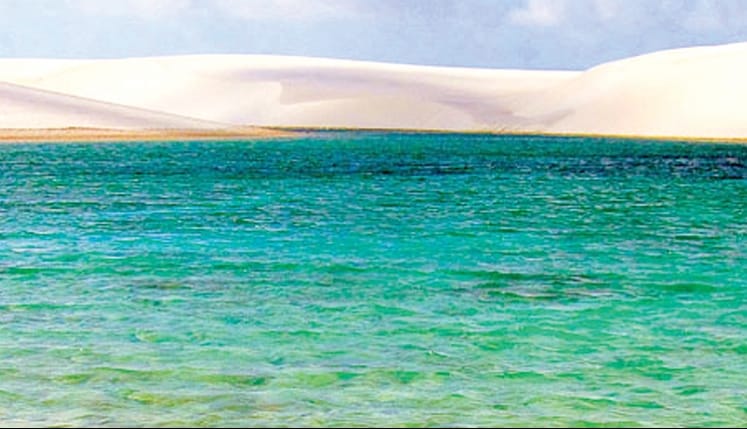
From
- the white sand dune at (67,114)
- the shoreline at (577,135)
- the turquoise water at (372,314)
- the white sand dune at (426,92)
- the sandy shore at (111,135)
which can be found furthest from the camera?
the white sand dune at (426,92)

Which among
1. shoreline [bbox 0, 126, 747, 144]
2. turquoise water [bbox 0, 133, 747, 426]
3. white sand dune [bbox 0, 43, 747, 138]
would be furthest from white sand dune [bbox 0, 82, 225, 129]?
turquoise water [bbox 0, 133, 747, 426]

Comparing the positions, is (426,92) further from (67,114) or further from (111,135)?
(111,135)

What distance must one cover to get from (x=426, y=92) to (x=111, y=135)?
8033 cm

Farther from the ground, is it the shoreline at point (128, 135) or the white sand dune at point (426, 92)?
the white sand dune at point (426, 92)

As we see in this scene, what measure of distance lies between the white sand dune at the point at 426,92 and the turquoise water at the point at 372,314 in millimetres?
84404

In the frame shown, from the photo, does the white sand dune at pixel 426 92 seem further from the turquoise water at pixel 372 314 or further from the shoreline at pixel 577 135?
the turquoise water at pixel 372 314

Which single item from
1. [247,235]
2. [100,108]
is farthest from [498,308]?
[100,108]

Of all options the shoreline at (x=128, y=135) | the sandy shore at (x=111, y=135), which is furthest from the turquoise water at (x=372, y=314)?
Answer: the sandy shore at (x=111, y=135)

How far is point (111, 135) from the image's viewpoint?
96.1 m

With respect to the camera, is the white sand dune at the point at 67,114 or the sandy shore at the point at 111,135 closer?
the sandy shore at the point at 111,135

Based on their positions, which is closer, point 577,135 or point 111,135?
point 111,135

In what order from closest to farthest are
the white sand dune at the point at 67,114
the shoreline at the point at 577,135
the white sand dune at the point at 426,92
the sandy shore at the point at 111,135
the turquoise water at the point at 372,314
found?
the turquoise water at the point at 372,314 → the sandy shore at the point at 111,135 → the white sand dune at the point at 67,114 → the shoreline at the point at 577,135 → the white sand dune at the point at 426,92

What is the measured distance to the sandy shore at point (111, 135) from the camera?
89500 millimetres

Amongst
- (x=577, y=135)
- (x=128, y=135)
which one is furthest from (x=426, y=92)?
(x=128, y=135)
